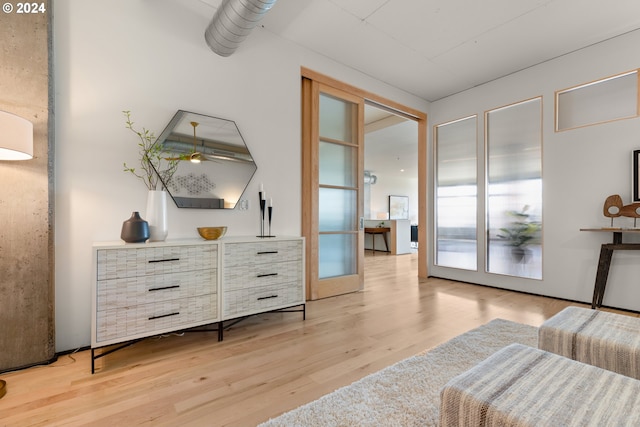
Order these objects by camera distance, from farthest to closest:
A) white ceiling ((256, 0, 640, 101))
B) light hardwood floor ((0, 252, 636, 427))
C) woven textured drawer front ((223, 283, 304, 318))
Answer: white ceiling ((256, 0, 640, 101)) → woven textured drawer front ((223, 283, 304, 318)) → light hardwood floor ((0, 252, 636, 427))

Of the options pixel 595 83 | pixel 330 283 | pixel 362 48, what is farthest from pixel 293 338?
pixel 595 83

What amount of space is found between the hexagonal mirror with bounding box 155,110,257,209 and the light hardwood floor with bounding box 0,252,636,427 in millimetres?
1190

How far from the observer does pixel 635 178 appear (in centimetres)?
295

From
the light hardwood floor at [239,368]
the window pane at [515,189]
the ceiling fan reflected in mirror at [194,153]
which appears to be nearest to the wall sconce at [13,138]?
the light hardwood floor at [239,368]

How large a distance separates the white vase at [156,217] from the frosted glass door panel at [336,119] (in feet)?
6.71

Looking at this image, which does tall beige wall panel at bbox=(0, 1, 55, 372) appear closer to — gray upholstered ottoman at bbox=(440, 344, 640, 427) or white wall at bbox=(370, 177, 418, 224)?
gray upholstered ottoman at bbox=(440, 344, 640, 427)

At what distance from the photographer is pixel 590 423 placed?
801 millimetres

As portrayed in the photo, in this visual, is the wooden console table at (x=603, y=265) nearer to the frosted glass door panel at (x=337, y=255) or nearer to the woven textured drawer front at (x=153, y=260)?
the frosted glass door panel at (x=337, y=255)

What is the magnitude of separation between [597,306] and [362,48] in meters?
3.79

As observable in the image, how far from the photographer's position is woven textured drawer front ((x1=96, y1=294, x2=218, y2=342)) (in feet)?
6.00

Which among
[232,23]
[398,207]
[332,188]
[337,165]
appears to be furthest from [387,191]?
[232,23]

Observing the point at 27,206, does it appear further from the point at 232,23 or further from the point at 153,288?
the point at 232,23

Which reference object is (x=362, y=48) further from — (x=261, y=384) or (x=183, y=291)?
(x=261, y=384)

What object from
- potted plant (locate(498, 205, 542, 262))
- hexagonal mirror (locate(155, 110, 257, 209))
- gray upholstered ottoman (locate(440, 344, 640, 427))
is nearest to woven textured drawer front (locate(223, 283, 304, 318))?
hexagonal mirror (locate(155, 110, 257, 209))
